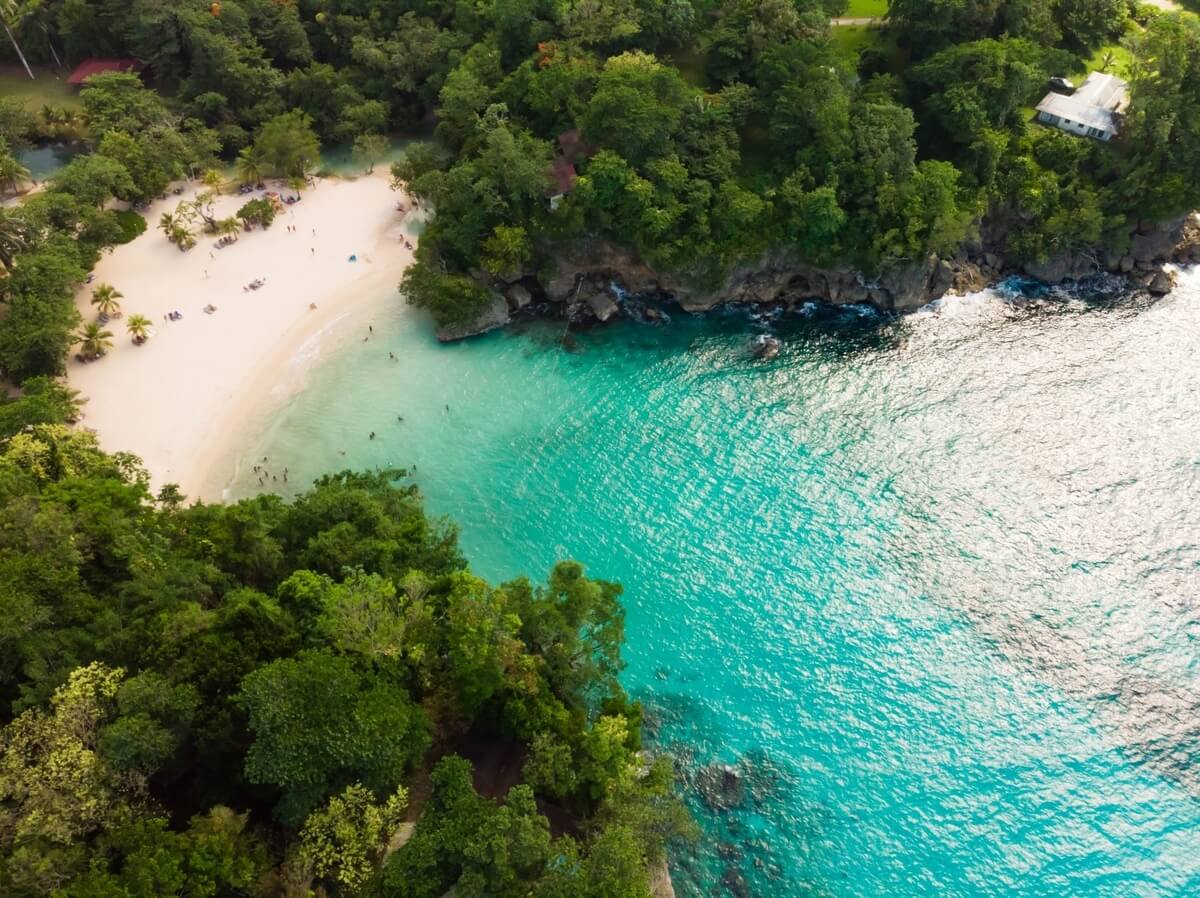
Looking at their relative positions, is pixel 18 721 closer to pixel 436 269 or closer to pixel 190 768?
pixel 190 768

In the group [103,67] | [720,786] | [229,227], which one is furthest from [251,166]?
[720,786]

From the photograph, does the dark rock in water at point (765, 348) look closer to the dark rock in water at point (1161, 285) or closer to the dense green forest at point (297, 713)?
the dense green forest at point (297, 713)

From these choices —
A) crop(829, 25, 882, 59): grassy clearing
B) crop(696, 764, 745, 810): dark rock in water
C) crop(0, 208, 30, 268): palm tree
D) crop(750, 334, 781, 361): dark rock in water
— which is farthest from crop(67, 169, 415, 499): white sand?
crop(829, 25, 882, 59): grassy clearing

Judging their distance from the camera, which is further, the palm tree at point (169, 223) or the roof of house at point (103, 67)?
the roof of house at point (103, 67)

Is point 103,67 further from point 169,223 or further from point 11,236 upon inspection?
point 11,236

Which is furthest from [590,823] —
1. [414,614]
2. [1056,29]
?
[1056,29]

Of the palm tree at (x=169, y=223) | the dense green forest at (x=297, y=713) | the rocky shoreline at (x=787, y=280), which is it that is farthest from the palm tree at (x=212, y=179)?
the dense green forest at (x=297, y=713)

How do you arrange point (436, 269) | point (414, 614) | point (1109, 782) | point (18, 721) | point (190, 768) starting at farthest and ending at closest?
point (436, 269) → point (1109, 782) → point (414, 614) → point (190, 768) → point (18, 721)
